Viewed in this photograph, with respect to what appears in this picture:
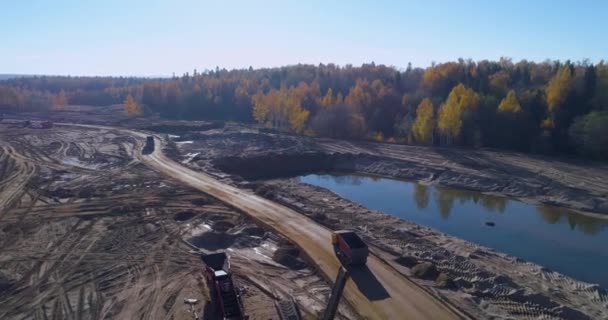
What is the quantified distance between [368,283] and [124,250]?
36.7 ft

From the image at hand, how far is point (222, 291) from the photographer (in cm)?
1419

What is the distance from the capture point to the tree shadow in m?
16.4

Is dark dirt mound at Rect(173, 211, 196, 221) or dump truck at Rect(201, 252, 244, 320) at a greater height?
dump truck at Rect(201, 252, 244, 320)

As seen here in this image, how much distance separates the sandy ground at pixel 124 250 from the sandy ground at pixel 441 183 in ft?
14.4

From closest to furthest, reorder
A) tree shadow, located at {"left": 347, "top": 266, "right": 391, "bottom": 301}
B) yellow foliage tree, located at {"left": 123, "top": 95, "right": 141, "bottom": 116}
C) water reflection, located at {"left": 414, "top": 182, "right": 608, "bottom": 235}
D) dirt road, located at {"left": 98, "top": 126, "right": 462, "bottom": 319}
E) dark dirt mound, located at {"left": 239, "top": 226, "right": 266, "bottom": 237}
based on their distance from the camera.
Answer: dirt road, located at {"left": 98, "top": 126, "right": 462, "bottom": 319} < tree shadow, located at {"left": 347, "top": 266, "right": 391, "bottom": 301} < dark dirt mound, located at {"left": 239, "top": 226, "right": 266, "bottom": 237} < water reflection, located at {"left": 414, "top": 182, "right": 608, "bottom": 235} < yellow foliage tree, located at {"left": 123, "top": 95, "right": 141, "bottom": 116}

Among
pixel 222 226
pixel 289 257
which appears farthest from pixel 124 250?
pixel 289 257

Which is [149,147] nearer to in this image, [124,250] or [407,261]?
[124,250]

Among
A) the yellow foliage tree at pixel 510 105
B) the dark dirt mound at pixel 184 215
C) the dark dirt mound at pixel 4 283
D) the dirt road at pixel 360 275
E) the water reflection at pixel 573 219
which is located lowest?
the dark dirt mound at pixel 4 283

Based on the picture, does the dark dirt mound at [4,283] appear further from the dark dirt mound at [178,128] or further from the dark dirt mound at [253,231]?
the dark dirt mound at [178,128]

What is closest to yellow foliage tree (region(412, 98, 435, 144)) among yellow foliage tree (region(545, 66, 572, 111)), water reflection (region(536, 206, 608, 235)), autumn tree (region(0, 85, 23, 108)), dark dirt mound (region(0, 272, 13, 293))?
yellow foliage tree (region(545, 66, 572, 111))

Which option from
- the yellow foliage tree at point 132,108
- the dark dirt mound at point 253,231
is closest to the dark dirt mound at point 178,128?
the yellow foliage tree at point 132,108

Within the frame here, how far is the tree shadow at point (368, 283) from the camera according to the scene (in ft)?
53.9

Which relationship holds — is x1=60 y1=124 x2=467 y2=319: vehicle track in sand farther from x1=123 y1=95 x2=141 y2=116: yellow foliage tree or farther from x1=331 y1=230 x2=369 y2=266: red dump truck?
x1=123 y1=95 x2=141 y2=116: yellow foliage tree

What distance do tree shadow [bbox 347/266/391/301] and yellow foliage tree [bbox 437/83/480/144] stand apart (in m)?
35.5
